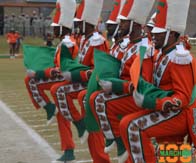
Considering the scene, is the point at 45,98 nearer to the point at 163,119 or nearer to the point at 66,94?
the point at 66,94

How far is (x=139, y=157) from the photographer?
4.50 m

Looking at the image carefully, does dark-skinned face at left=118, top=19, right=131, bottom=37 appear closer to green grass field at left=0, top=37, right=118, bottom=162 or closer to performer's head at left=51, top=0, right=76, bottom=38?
performer's head at left=51, top=0, right=76, bottom=38

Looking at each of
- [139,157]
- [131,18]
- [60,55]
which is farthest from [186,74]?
[60,55]

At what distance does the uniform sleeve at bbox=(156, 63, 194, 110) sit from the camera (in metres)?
4.33

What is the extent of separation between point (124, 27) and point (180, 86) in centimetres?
130

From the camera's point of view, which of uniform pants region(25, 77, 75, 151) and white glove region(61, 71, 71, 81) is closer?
white glove region(61, 71, 71, 81)

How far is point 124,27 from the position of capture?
17.8ft

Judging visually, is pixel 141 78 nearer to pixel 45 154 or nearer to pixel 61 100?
pixel 61 100

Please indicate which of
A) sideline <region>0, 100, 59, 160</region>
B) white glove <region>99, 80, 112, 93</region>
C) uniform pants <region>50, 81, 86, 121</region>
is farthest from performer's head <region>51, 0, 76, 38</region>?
white glove <region>99, 80, 112, 93</region>

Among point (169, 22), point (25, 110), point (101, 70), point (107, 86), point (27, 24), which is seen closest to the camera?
point (169, 22)

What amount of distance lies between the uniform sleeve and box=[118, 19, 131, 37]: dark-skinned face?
1.09m

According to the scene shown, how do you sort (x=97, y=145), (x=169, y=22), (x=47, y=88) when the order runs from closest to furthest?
(x=169, y=22) < (x=97, y=145) < (x=47, y=88)

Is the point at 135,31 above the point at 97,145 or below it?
above

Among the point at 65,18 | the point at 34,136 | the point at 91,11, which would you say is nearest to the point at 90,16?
the point at 91,11
